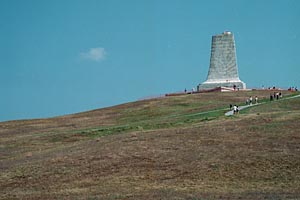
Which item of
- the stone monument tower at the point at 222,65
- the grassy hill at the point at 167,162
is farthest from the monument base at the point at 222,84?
the grassy hill at the point at 167,162

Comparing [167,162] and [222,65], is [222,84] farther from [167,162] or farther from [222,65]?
[167,162]

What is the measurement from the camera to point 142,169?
3203 centimetres

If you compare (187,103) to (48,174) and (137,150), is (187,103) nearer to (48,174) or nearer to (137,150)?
(137,150)

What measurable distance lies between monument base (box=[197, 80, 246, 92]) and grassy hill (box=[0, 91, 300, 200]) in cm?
4221

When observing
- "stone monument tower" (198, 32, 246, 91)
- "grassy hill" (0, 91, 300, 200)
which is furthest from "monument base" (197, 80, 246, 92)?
"grassy hill" (0, 91, 300, 200)

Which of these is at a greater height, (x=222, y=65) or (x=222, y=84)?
(x=222, y=65)

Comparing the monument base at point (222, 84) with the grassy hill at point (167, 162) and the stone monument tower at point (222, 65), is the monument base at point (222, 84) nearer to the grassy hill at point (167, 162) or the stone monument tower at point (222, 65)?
Answer: the stone monument tower at point (222, 65)

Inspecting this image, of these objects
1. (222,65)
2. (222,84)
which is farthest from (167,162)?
(222,65)

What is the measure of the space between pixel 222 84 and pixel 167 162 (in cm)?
6274

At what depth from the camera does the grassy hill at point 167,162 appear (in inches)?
1074

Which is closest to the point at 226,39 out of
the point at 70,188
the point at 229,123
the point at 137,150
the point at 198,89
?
the point at 198,89

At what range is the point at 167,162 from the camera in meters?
33.4

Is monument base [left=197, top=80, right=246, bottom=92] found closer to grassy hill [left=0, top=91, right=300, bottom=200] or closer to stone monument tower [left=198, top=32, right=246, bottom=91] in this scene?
stone monument tower [left=198, top=32, right=246, bottom=91]

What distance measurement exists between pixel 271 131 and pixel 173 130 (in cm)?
780
